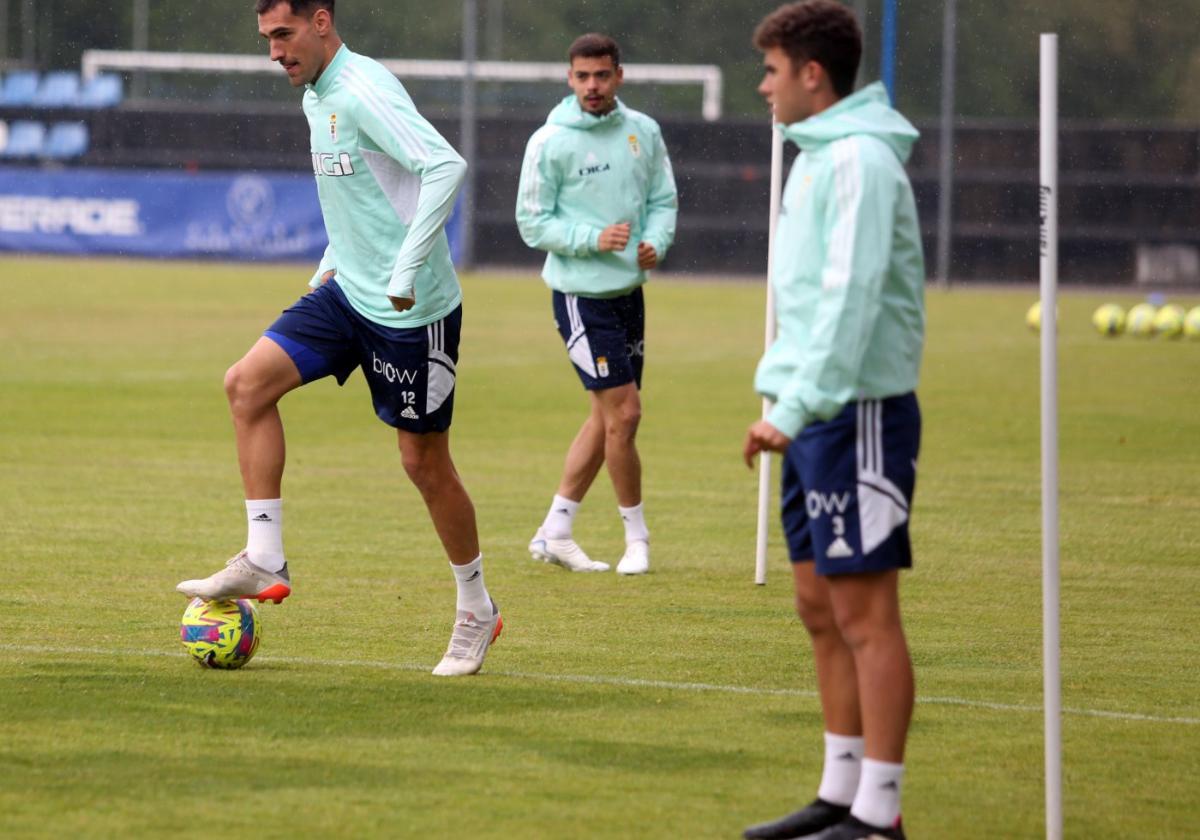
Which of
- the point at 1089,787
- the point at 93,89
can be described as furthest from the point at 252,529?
the point at 93,89

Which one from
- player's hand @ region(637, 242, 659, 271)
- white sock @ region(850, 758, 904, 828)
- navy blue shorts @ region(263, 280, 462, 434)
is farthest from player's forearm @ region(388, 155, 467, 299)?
player's hand @ region(637, 242, 659, 271)

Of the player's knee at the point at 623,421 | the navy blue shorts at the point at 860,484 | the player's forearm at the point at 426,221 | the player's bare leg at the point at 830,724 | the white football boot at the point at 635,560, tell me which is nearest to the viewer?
the navy blue shorts at the point at 860,484

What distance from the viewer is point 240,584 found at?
249 inches

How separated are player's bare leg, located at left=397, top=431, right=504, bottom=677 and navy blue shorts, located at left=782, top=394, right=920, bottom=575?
2186mm

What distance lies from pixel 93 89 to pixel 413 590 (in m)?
33.4

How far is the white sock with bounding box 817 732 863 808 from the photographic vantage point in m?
4.62

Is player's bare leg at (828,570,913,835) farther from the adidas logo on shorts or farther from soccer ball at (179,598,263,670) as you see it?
soccer ball at (179,598,263,670)

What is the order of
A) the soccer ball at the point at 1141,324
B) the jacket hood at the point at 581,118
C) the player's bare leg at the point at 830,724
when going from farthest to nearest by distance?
the soccer ball at the point at 1141,324 → the jacket hood at the point at 581,118 → the player's bare leg at the point at 830,724

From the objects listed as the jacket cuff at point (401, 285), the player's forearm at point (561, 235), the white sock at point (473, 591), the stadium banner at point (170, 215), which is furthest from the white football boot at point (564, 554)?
the stadium banner at point (170, 215)

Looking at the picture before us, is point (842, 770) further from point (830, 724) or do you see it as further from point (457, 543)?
point (457, 543)

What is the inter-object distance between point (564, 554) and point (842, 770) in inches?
164

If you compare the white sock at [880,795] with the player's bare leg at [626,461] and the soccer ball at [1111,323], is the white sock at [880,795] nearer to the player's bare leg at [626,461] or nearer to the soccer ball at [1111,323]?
the player's bare leg at [626,461]

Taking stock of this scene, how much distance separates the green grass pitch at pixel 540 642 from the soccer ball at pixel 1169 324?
27.1 ft

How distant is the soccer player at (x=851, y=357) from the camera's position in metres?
4.31
